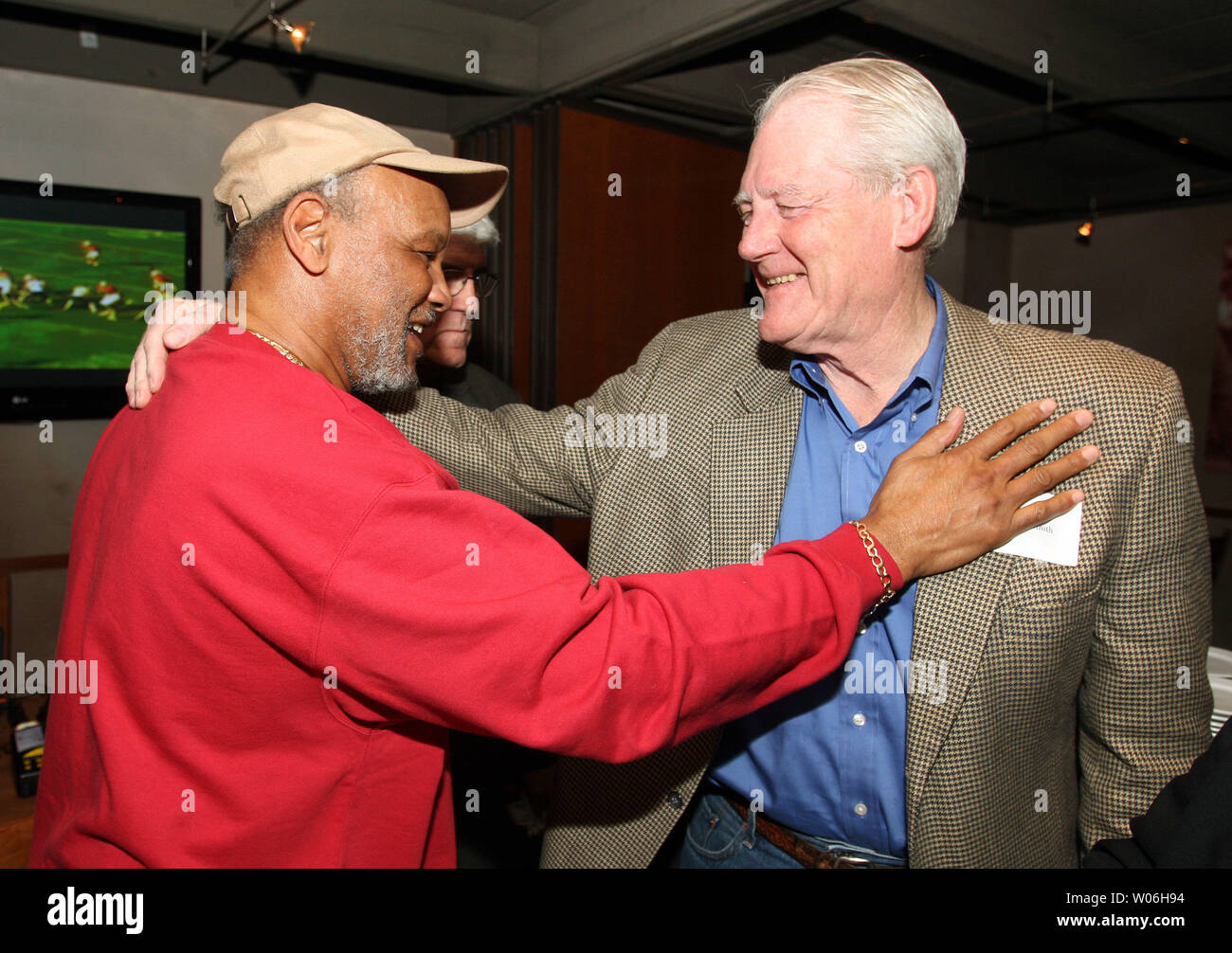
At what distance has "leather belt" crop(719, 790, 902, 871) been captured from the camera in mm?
1351

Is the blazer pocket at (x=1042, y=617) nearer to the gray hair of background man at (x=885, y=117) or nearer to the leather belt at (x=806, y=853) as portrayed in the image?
the leather belt at (x=806, y=853)

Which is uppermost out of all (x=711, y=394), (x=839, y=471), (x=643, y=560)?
(x=711, y=394)

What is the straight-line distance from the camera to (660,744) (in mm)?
1029

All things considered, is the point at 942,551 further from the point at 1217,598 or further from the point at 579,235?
the point at 1217,598

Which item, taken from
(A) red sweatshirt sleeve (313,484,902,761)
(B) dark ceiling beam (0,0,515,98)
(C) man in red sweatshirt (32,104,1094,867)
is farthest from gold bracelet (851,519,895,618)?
(B) dark ceiling beam (0,0,515,98)

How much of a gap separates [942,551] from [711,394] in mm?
514

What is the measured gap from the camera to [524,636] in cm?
95

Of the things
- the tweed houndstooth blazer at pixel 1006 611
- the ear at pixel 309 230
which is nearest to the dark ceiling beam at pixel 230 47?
the ear at pixel 309 230

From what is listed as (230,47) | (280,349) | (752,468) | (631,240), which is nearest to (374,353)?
(280,349)

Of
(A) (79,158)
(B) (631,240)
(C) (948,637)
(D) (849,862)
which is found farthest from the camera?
(B) (631,240)

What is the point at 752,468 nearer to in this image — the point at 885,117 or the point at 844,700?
the point at 844,700

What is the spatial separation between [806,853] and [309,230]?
49.2 inches

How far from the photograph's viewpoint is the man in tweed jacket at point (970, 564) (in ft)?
4.08
